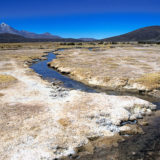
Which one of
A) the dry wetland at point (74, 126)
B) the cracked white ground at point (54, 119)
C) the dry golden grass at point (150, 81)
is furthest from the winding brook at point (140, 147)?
the dry golden grass at point (150, 81)

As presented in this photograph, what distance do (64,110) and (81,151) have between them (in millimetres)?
6716

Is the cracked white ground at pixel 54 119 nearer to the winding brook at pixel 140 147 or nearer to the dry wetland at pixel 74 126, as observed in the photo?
the dry wetland at pixel 74 126

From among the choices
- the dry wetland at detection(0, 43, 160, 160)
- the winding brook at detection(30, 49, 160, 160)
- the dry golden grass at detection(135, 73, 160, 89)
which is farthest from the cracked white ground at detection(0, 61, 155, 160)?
the dry golden grass at detection(135, 73, 160, 89)

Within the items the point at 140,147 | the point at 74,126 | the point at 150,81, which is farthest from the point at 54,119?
the point at 150,81

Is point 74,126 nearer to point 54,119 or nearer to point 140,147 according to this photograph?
point 54,119

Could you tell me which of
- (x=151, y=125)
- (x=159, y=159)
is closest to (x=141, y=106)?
(x=151, y=125)

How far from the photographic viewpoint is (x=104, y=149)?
14.2 meters

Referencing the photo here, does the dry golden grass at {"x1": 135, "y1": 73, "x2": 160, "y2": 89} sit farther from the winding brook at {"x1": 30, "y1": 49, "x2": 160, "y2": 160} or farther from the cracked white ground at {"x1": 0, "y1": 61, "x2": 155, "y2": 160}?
the winding brook at {"x1": 30, "y1": 49, "x2": 160, "y2": 160}

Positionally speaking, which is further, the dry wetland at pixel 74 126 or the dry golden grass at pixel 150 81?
the dry golden grass at pixel 150 81

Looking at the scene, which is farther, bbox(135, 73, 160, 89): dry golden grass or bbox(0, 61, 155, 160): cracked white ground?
bbox(135, 73, 160, 89): dry golden grass

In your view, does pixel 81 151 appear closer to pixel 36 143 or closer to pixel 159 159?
pixel 36 143

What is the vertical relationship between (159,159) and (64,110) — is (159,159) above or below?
below

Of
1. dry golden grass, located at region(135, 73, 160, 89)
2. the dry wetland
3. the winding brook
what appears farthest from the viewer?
dry golden grass, located at region(135, 73, 160, 89)

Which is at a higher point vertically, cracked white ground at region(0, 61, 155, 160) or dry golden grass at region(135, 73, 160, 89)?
dry golden grass at region(135, 73, 160, 89)
